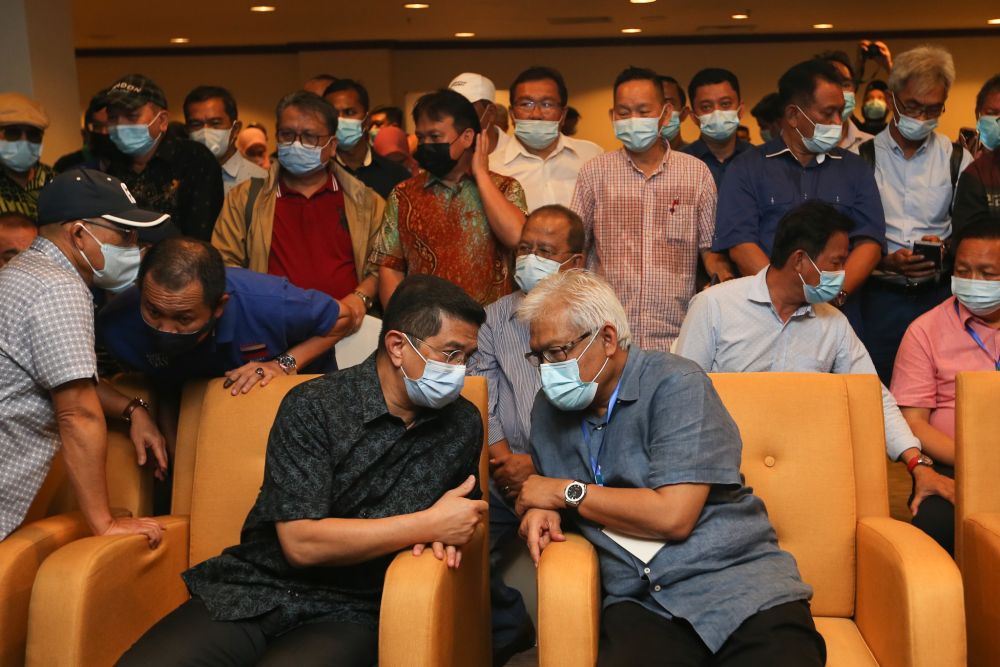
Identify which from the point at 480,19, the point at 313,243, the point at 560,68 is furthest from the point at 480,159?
the point at 560,68

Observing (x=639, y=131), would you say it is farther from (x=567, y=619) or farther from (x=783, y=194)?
(x=567, y=619)

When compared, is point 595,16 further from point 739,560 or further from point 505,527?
point 739,560

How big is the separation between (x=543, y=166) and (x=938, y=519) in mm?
2164

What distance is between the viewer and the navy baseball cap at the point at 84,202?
2816mm

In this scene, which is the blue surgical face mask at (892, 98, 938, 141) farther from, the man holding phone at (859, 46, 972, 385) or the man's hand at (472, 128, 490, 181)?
the man's hand at (472, 128, 490, 181)

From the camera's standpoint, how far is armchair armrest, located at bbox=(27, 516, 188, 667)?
8.13 feet

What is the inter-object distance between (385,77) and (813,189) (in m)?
8.81

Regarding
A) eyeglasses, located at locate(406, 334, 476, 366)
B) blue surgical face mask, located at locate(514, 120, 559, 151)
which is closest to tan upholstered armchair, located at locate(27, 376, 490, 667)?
eyeglasses, located at locate(406, 334, 476, 366)

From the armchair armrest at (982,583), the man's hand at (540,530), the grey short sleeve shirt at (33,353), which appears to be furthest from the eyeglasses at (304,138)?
the armchair armrest at (982,583)

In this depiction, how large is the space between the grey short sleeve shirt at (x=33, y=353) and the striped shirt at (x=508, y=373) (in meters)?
1.29

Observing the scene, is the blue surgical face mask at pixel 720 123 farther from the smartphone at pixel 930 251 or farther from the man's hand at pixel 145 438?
the man's hand at pixel 145 438

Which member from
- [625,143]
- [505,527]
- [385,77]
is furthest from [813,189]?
[385,77]

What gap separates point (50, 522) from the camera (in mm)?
2904

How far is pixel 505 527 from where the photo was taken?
3.49 metres
